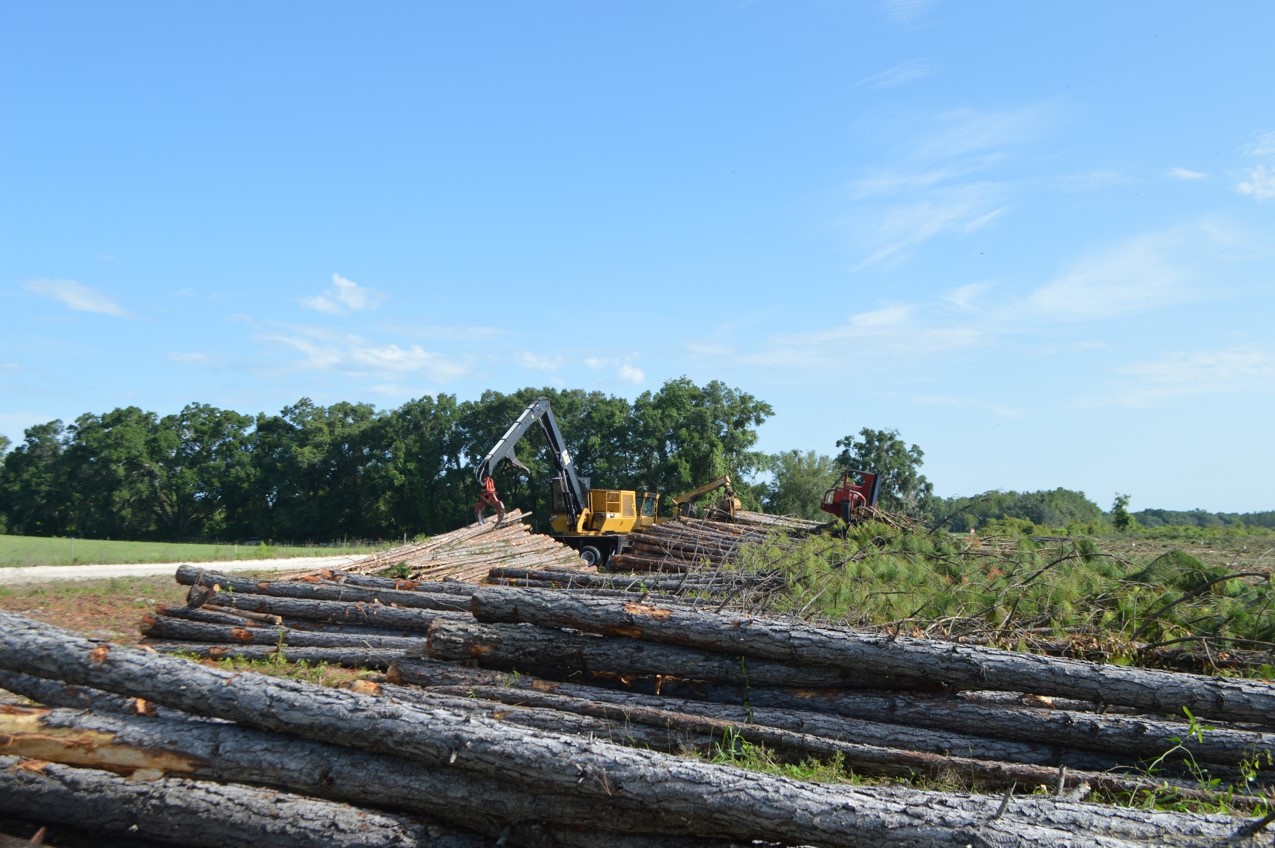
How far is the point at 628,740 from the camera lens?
5430mm

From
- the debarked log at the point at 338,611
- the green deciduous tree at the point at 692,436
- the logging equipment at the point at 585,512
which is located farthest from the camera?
the green deciduous tree at the point at 692,436

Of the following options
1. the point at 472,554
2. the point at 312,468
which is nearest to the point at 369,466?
the point at 312,468

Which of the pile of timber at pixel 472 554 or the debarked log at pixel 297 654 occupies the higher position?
the pile of timber at pixel 472 554

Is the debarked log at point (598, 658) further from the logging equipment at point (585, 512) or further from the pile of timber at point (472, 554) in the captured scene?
the logging equipment at point (585, 512)

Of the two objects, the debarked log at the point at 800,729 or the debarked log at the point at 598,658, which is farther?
the debarked log at the point at 598,658

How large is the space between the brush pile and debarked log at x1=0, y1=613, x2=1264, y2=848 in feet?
0.04

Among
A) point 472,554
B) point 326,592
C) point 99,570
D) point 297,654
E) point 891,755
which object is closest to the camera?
point 891,755

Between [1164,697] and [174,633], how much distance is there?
29.6 feet

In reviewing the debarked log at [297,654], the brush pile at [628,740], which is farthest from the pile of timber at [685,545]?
the brush pile at [628,740]

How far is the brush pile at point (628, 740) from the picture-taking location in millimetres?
3924

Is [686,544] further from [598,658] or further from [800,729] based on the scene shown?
[800,729]

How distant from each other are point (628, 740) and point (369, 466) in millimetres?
44856

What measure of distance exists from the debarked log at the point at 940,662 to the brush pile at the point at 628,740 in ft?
0.05

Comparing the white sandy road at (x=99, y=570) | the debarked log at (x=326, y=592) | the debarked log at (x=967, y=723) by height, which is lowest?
the white sandy road at (x=99, y=570)
